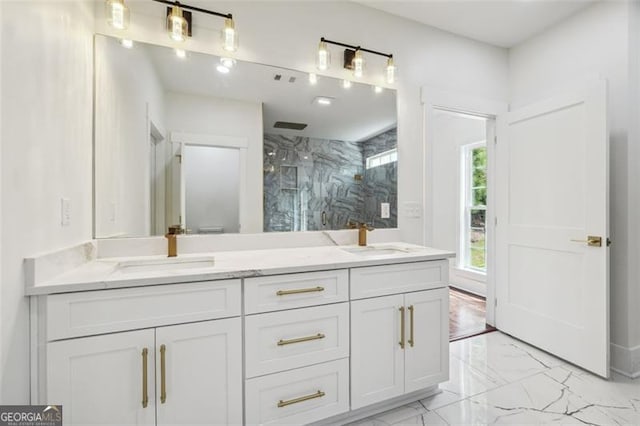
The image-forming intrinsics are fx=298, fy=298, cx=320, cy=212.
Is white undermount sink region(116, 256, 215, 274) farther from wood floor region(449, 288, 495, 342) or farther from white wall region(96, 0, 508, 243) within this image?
wood floor region(449, 288, 495, 342)

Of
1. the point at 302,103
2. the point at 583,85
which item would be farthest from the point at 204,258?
the point at 583,85

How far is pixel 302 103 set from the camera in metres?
2.10

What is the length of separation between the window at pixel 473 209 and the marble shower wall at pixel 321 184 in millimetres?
2253

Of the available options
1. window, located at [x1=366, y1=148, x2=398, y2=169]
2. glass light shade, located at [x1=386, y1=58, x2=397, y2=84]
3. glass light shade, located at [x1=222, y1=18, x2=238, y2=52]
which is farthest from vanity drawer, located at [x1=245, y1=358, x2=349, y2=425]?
Answer: glass light shade, located at [x1=386, y1=58, x2=397, y2=84]

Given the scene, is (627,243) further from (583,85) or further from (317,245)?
(317,245)

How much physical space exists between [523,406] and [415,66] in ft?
7.99

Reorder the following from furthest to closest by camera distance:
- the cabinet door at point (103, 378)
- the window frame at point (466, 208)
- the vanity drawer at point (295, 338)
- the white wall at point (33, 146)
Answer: the window frame at point (466, 208) < the vanity drawer at point (295, 338) < the cabinet door at point (103, 378) < the white wall at point (33, 146)

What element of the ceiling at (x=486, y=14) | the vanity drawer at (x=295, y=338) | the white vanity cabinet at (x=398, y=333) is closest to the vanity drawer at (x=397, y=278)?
the white vanity cabinet at (x=398, y=333)

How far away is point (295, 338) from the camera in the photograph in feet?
4.63

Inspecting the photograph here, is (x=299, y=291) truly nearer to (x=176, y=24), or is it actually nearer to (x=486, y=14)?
(x=176, y=24)

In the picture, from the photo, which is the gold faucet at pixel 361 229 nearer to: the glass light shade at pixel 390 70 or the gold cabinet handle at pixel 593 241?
the glass light shade at pixel 390 70

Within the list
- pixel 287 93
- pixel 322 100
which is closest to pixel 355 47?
pixel 322 100

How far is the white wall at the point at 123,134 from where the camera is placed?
1628mm

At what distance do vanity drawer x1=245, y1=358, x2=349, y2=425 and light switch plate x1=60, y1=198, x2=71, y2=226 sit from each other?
1.06m
